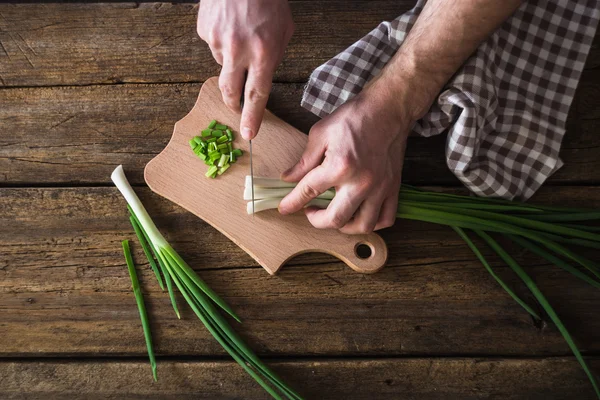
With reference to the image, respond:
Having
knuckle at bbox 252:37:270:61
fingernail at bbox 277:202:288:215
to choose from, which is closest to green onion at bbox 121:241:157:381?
fingernail at bbox 277:202:288:215

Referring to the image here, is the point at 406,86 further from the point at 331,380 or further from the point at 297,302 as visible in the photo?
the point at 331,380

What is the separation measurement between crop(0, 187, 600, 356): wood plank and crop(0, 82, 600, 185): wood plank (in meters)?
0.19

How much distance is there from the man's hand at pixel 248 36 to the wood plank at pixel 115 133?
39 cm

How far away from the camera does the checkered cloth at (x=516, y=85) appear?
1.44 meters

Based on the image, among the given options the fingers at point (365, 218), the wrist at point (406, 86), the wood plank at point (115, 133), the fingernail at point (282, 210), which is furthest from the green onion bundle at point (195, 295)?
the wrist at point (406, 86)

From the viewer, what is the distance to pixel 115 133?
5.10ft

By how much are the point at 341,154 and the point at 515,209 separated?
49 centimetres

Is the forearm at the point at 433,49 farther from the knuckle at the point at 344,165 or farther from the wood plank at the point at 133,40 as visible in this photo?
the wood plank at the point at 133,40

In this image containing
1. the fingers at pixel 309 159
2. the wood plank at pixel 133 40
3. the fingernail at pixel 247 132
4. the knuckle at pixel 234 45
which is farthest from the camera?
the wood plank at pixel 133 40

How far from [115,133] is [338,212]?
700 millimetres

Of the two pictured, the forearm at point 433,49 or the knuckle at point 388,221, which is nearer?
the forearm at point 433,49

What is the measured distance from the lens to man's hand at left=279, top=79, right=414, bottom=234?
131cm

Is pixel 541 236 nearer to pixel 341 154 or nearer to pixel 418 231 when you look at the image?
pixel 418 231

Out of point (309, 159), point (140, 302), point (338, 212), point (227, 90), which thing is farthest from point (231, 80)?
point (140, 302)
